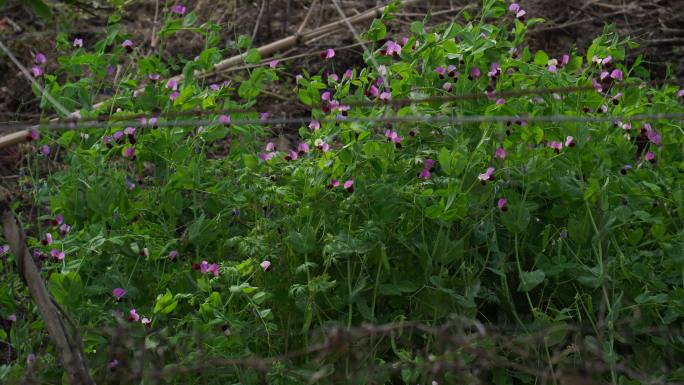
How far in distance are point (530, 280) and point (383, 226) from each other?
0.42m

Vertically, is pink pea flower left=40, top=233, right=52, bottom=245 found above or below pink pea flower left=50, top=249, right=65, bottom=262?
below

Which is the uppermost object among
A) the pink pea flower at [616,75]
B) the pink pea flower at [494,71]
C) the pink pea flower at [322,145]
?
the pink pea flower at [494,71]

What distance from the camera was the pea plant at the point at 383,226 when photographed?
9.35 ft

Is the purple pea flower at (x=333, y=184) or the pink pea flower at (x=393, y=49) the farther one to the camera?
the pink pea flower at (x=393, y=49)

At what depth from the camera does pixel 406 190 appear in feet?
9.52

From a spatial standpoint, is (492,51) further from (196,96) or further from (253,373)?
(253,373)

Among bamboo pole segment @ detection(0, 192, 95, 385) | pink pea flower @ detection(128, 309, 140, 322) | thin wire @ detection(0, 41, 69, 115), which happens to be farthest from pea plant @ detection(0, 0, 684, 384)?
bamboo pole segment @ detection(0, 192, 95, 385)

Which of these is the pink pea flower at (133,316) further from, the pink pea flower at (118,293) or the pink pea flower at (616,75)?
the pink pea flower at (616,75)

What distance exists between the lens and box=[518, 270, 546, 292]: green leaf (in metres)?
2.86

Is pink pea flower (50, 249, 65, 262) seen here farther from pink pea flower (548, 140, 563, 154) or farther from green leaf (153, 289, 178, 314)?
pink pea flower (548, 140, 563, 154)

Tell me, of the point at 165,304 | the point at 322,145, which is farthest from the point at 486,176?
the point at 165,304

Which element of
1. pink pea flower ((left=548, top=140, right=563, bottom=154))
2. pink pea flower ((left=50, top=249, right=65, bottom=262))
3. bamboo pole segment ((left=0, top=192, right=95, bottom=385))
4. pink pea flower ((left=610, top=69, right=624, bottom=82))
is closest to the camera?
bamboo pole segment ((left=0, top=192, right=95, bottom=385))

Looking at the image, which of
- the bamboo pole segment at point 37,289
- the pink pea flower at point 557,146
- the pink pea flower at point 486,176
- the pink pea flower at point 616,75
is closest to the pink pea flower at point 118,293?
the bamboo pole segment at point 37,289

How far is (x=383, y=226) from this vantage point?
292cm
